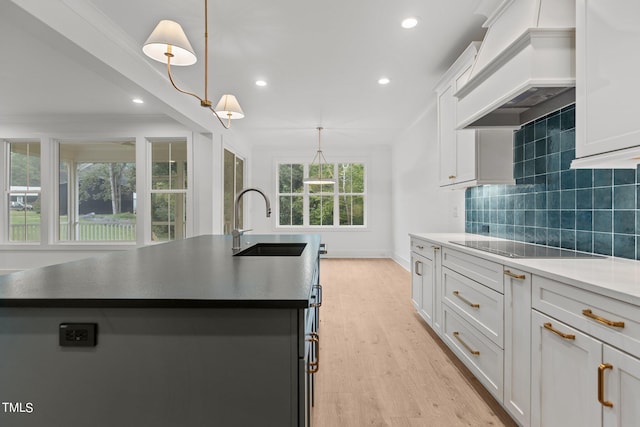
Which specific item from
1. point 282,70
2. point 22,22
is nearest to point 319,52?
point 282,70

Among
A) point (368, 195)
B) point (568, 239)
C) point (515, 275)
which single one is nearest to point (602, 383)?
point (515, 275)

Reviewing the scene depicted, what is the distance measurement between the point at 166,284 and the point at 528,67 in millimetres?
2049

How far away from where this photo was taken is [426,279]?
9.71 feet

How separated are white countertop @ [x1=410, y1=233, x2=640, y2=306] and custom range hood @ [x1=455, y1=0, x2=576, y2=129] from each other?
3.06 feet

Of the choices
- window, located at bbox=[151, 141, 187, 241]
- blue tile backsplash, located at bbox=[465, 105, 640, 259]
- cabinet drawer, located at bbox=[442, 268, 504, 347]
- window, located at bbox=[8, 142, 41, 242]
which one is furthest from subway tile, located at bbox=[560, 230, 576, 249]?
window, located at bbox=[8, 142, 41, 242]

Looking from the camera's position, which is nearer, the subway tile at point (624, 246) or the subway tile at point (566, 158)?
the subway tile at point (624, 246)

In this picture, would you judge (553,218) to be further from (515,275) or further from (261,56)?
(261,56)

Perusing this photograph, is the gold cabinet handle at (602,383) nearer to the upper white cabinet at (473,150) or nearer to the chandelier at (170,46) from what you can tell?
the upper white cabinet at (473,150)

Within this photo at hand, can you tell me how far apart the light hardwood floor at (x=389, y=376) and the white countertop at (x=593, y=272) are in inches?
35.3

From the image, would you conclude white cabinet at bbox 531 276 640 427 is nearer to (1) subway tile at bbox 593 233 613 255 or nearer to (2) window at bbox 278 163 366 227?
(1) subway tile at bbox 593 233 613 255

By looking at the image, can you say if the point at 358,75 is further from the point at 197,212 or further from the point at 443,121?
the point at 197,212

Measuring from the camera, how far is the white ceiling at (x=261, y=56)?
229 cm

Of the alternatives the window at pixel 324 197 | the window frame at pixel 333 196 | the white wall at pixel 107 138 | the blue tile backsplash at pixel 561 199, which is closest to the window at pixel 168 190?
the white wall at pixel 107 138

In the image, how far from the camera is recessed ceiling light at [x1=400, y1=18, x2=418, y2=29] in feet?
8.06
